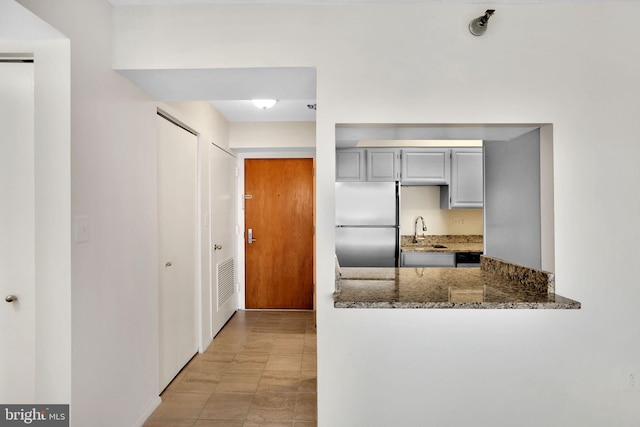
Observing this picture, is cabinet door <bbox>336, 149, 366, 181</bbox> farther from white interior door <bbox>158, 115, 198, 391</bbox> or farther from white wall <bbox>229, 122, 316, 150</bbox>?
white interior door <bbox>158, 115, 198, 391</bbox>

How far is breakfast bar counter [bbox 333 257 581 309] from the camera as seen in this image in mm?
1768

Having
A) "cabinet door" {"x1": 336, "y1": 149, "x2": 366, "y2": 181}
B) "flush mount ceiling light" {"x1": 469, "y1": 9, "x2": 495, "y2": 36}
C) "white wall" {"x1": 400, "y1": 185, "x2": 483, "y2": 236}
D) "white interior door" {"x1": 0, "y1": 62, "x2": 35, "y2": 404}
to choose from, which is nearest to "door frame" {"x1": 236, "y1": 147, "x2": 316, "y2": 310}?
"cabinet door" {"x1": 336, "y1": 149, "x2": 366, "y2": 181}

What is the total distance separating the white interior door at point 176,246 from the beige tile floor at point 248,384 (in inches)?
8.7

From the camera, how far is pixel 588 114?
1.89 m

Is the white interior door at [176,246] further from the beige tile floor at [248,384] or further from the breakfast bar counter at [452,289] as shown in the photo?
the breakfast bar counter at [452,289]

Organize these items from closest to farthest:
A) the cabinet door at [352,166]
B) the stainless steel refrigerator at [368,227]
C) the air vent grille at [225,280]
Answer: the air vent grille at [225,280] → the stainless steel refrigerator at [368,227] → the cabinet door at [352,166]

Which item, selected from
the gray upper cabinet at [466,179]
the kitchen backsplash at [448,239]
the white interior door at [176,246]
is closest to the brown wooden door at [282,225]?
the kitchen backsplash at [448,239]

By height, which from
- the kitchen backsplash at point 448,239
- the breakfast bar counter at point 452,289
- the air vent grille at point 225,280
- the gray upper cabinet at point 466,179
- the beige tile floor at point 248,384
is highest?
the gray upper cabinet at point 466,179

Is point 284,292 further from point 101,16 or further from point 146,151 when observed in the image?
point 101,16

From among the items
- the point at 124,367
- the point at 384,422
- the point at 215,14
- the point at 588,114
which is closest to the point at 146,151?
the point at 215,14

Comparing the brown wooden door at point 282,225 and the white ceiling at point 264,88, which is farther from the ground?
the white ceiling at point 264,88

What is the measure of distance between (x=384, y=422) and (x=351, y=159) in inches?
113

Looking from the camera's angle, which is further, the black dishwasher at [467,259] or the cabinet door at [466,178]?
the cabinet door at [466,178]

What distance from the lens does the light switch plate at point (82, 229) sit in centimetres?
163
